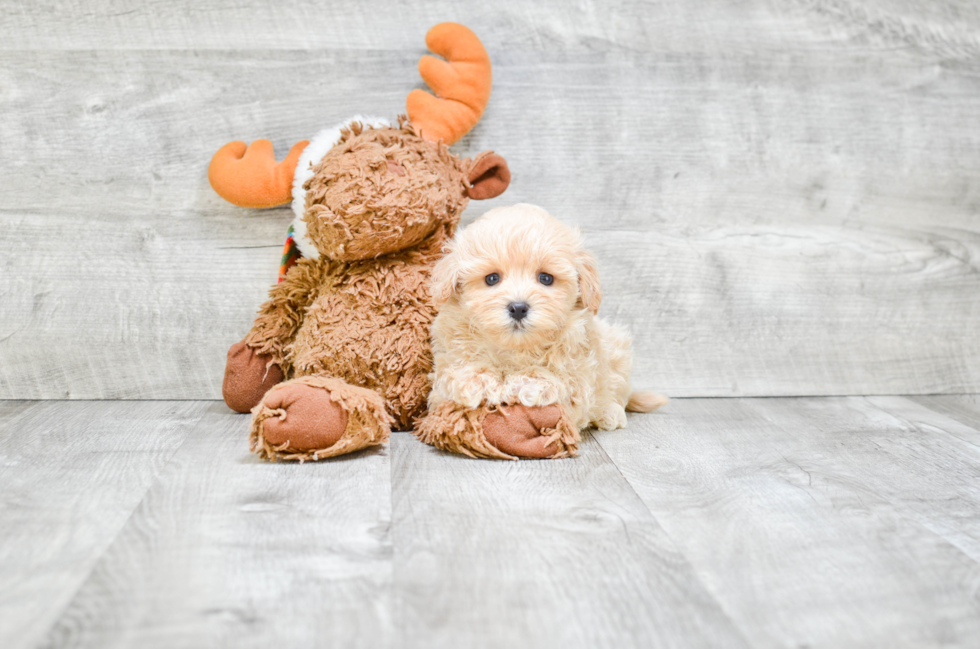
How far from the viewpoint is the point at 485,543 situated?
0.82 m

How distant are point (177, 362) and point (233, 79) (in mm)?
491

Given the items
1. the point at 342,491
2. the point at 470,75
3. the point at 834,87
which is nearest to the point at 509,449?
the point at 342,491

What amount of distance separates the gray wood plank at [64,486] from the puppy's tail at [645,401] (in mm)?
712

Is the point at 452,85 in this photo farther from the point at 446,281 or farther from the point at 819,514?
the point at 819,514

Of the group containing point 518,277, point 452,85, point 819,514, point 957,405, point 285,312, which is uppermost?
point 452,85

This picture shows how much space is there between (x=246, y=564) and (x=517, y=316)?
455 mm

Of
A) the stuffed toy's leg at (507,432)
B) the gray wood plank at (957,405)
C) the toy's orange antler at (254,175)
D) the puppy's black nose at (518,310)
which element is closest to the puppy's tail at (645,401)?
the stuffed toy's leg at (507,432)

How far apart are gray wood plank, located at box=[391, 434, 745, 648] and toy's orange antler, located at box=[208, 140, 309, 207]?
51 centimetres

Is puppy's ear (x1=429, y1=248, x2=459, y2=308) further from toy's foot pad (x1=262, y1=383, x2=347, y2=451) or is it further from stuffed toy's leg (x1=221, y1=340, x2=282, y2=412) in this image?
stuffed toy's leg (x1=221, y1=340, x2=282, y2=412)

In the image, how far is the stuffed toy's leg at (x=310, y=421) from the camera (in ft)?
3.38

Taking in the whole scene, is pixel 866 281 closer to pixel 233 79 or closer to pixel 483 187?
pixel 483 187

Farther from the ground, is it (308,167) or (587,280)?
(308,167)

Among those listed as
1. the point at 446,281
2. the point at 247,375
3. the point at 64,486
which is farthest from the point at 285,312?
the point at 64,486

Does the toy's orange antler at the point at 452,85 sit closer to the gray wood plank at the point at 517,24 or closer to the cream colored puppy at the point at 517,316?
the gray wood plank at the point at 517,24
